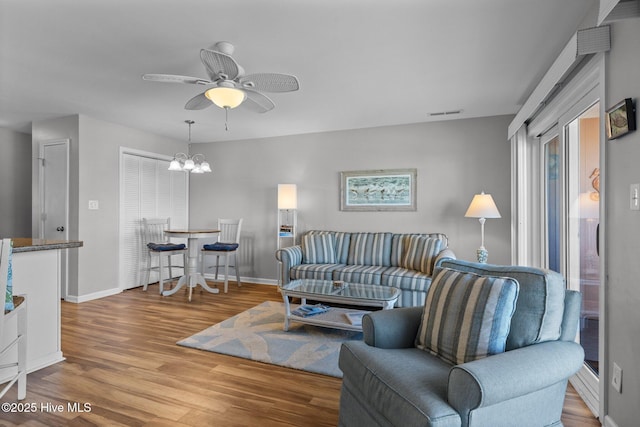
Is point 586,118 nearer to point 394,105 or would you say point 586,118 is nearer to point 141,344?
point 394,105

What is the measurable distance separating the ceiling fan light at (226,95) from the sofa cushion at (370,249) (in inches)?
102

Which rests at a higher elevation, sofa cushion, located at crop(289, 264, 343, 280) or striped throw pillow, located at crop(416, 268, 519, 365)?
striped throw pillow, located at crop(416, 268, 519, 365)

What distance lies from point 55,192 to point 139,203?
3.31ft

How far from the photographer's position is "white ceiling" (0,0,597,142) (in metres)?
2.07

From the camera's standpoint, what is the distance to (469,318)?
1489 millimetres

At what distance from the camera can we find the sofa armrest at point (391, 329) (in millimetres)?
1749

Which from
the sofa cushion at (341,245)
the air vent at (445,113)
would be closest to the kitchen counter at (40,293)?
the sofa cushion at (341,245)

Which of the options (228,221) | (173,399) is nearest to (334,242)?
(228,221)

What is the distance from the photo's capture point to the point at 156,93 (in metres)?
3.48

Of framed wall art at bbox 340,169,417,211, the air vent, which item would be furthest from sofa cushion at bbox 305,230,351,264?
the air vent

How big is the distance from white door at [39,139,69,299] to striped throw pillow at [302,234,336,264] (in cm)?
304

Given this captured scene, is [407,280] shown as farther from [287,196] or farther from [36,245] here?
[36,245]

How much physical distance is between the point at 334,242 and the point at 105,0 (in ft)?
11.4

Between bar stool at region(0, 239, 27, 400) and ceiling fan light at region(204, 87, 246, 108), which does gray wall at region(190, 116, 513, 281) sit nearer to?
ceiling fan light at region(204, 87, 246, 108)
